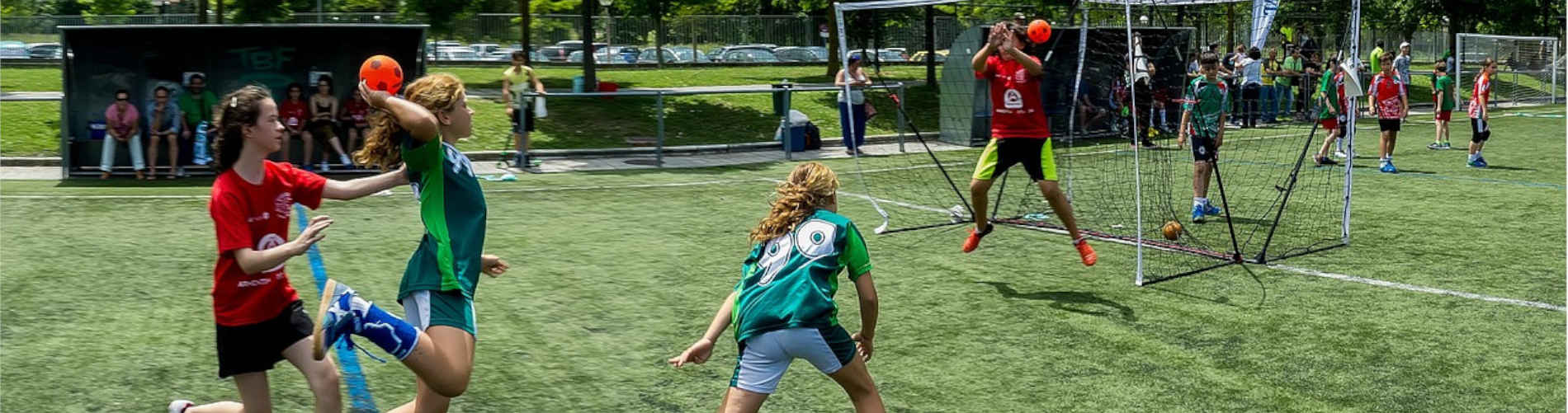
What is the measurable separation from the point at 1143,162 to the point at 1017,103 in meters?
8.32

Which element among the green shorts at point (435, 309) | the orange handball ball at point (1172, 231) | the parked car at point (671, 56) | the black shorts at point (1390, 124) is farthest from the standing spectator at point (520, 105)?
the parked car at point (671, 56)

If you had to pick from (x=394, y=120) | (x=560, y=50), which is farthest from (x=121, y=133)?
(x=560, y=50)

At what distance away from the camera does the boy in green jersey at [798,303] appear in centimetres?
438

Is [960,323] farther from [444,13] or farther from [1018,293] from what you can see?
[444,13]

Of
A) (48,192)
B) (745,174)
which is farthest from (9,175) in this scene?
(745,174)

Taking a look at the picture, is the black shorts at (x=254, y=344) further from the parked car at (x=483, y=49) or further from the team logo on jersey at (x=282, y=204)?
the parked car at (x=483, y=49)

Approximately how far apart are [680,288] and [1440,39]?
46938 mm

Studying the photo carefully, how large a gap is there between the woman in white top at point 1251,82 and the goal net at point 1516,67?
2114 centimetres

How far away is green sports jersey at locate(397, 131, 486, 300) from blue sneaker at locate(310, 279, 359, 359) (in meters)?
0.27

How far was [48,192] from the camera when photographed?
14.1 meters

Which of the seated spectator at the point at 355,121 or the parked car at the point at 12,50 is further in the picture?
the parked car at the point at 12,50

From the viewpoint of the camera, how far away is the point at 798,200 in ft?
14.9

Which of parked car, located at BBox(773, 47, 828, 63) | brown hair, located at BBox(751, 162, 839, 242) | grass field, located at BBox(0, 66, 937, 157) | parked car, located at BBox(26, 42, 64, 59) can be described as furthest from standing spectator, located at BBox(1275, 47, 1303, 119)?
parked car, located at BBox(26, 42, 64, 59)

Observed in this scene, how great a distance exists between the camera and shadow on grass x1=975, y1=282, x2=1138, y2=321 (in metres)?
7.86
